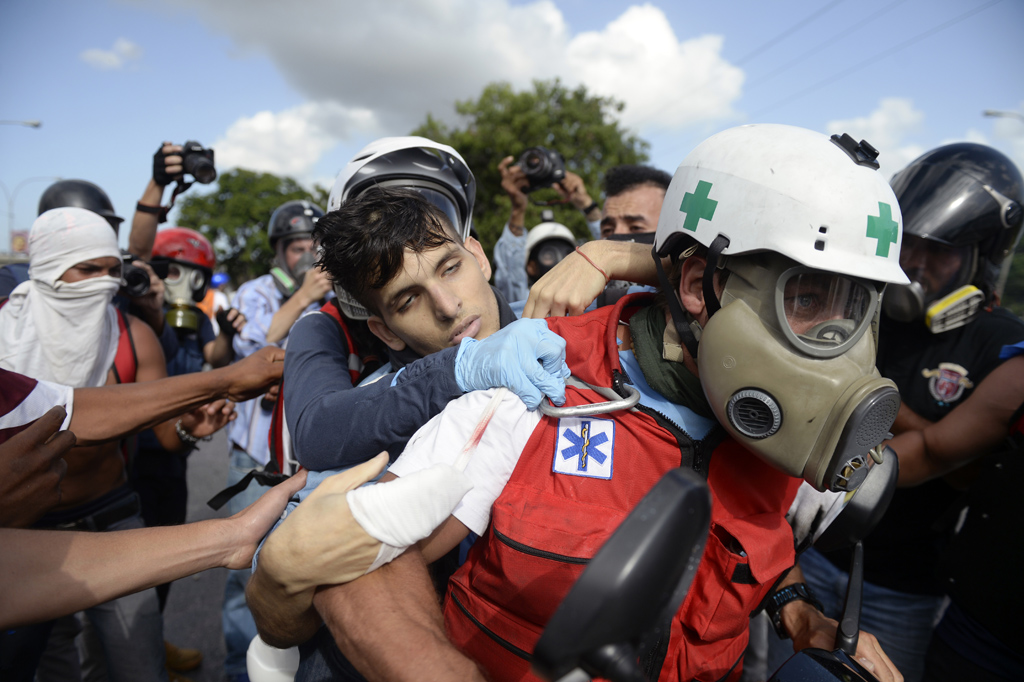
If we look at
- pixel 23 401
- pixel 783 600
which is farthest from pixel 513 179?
pixel 783 600

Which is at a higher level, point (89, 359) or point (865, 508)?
point (865, 508)

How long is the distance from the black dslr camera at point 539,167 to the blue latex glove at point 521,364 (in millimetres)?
2894

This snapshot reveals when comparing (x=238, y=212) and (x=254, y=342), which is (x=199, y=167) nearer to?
(x=254, y=342)

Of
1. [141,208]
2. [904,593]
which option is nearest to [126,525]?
[141,208]

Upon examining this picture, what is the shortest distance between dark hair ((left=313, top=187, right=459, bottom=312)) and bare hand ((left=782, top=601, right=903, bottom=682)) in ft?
5.37

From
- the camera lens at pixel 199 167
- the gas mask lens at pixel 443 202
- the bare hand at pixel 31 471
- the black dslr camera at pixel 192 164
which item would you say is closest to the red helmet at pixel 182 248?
the black dslr camera at pixel 192 164

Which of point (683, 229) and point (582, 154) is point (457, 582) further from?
point (582, 154)

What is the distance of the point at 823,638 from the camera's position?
64.6 inches

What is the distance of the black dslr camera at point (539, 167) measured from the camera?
4047 mm

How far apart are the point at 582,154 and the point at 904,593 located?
20577 mm

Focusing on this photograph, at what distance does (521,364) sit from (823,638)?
1.26 metres

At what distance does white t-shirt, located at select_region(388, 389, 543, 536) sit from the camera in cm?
131

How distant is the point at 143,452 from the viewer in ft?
11.8

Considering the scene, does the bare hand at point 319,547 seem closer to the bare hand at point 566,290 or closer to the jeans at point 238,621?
the bare hand at point 566,290
